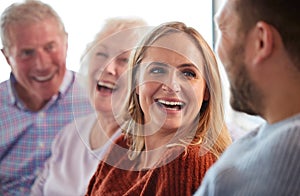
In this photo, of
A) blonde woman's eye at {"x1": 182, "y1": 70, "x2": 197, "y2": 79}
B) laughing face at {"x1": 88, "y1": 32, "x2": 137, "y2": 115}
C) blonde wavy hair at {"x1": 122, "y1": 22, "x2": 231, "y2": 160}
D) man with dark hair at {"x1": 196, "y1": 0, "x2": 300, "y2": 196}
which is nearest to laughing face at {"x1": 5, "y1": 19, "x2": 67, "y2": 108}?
laughing face at {"x1": 88, "y1": 32, "x2": 137, "y2": 115}

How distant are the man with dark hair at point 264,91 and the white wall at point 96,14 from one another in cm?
47

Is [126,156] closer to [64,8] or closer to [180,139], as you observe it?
[180,139]

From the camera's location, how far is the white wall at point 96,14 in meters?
1.20

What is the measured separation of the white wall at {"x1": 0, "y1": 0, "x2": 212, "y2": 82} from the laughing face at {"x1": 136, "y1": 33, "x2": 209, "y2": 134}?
5.5 inches

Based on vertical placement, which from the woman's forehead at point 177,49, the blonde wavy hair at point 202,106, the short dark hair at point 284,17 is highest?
the short dark hair at point 284,17

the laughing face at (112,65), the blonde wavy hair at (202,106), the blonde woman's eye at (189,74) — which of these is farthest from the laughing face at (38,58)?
the blonde woman's eye at (189,74)

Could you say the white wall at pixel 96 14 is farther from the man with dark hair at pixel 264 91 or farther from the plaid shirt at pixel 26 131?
the man with dark hair at pixel 264 91

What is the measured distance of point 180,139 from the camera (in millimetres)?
1077

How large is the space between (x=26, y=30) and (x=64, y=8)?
11cm

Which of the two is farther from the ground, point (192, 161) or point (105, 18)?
point (105, 18)

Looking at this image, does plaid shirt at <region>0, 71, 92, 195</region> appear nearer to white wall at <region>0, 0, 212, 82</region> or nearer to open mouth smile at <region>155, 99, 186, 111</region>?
white wall at <region>0, 0, 212, 82</region>

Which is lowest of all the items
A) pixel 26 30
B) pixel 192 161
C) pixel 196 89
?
pixel 192 161

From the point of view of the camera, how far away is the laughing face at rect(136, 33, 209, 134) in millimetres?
1059

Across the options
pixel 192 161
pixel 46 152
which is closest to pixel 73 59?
pixel 46 152
